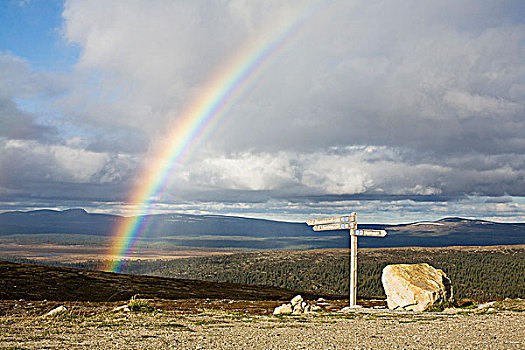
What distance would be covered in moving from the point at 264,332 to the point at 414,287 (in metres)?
14.8

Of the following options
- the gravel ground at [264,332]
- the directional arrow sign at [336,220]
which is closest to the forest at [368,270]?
the directional arrow sign at [336,220]

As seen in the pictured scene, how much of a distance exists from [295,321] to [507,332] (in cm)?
849

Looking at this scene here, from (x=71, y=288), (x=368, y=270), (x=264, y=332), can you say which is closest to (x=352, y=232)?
(x=264, y=332)

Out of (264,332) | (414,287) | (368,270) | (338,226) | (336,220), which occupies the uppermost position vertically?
(336,220)

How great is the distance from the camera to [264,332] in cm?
1747

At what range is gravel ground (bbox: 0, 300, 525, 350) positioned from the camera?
14367 millimetres

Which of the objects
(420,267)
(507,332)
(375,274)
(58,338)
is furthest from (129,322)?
(375,274)

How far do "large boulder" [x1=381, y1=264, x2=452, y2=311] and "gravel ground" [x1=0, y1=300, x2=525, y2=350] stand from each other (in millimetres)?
5051

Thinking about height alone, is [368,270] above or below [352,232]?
below

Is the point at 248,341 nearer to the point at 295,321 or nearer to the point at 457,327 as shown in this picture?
the point at 295,321

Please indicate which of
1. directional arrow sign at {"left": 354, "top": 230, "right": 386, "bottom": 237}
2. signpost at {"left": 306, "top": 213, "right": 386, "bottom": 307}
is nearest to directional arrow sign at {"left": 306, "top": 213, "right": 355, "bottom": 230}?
signpost at {"left": 306, "top": 213, "right": 386, "bottom": 307}

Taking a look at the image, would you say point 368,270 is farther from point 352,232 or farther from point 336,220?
point 352,232

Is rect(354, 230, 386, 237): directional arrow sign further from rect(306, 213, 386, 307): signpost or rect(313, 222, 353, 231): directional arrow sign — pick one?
rect(313, 222, 353, 231): directional arrow sign

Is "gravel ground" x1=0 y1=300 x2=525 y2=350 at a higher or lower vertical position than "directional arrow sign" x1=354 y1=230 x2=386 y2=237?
lower
